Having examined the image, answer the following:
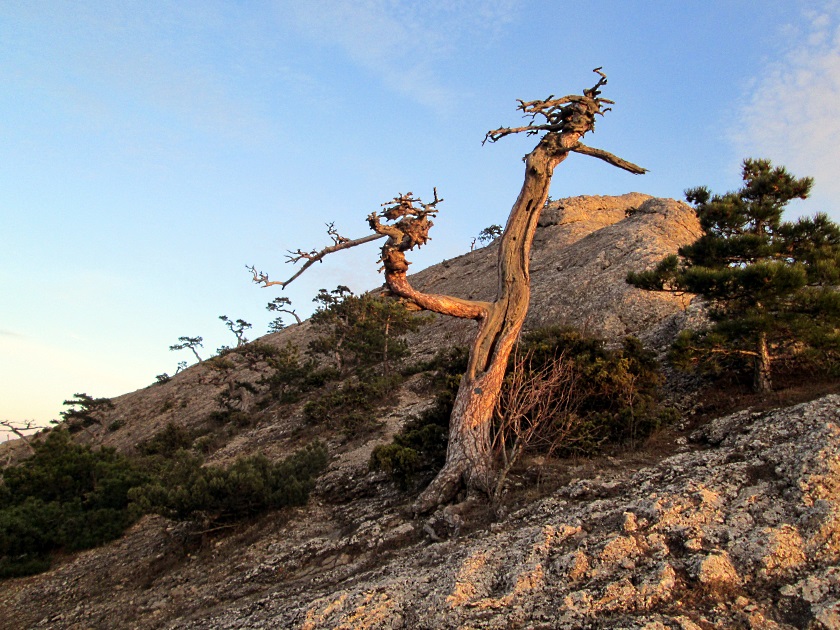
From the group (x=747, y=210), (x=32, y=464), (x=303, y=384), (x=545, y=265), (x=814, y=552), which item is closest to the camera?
(x=814, y=552)

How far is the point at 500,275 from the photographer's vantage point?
11.1 meters

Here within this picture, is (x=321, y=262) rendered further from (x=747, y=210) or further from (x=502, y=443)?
(x=747, y=210)

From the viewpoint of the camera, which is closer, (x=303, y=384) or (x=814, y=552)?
(x=814, y=552)

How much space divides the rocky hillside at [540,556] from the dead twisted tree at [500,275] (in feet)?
3.40

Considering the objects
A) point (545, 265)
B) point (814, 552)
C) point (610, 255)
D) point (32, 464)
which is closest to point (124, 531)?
point (32, 464)

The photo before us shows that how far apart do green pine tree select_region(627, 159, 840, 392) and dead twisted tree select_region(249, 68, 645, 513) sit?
272 centimetres

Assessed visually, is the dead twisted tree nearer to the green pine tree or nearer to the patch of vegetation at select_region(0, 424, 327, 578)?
the green pine tree

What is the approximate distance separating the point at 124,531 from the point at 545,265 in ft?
99.0

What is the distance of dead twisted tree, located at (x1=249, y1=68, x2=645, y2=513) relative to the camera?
9.60 meters

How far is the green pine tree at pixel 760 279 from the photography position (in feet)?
34.2

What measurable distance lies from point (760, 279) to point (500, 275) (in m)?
4.75

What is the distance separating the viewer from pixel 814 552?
5.22 m

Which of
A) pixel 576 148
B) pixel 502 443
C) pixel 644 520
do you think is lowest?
pixel 644 520

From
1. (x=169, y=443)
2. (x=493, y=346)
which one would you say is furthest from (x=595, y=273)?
(x=169, y=443)
